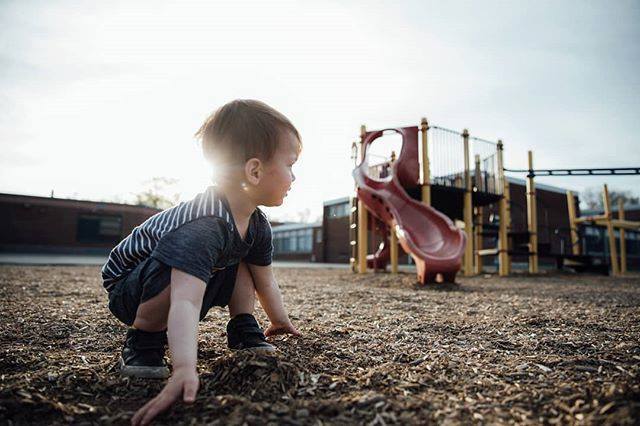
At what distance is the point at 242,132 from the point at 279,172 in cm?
21

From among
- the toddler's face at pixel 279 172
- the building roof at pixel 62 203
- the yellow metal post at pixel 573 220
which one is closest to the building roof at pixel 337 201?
the building roof at pixel 62 203

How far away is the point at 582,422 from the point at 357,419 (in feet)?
1.89

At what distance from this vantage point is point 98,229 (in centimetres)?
2661

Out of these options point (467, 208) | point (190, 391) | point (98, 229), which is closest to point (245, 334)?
point (190, 391)

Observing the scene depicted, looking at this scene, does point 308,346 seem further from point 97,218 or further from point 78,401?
point 97,218

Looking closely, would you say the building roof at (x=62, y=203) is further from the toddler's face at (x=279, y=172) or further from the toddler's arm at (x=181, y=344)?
the toddler's arm at (x=181, y=344)

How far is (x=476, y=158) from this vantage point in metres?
10.3

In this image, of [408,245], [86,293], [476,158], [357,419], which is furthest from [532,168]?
[357,419]

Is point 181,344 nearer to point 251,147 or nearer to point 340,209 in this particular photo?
point 251,147

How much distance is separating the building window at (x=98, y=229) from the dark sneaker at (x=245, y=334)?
2799 centimetres

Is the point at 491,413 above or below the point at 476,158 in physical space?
below

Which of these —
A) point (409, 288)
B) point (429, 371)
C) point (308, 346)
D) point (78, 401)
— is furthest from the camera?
point (409, 288)

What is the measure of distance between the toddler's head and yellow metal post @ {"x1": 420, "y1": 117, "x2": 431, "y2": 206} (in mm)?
6665

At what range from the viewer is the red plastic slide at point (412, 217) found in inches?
239
